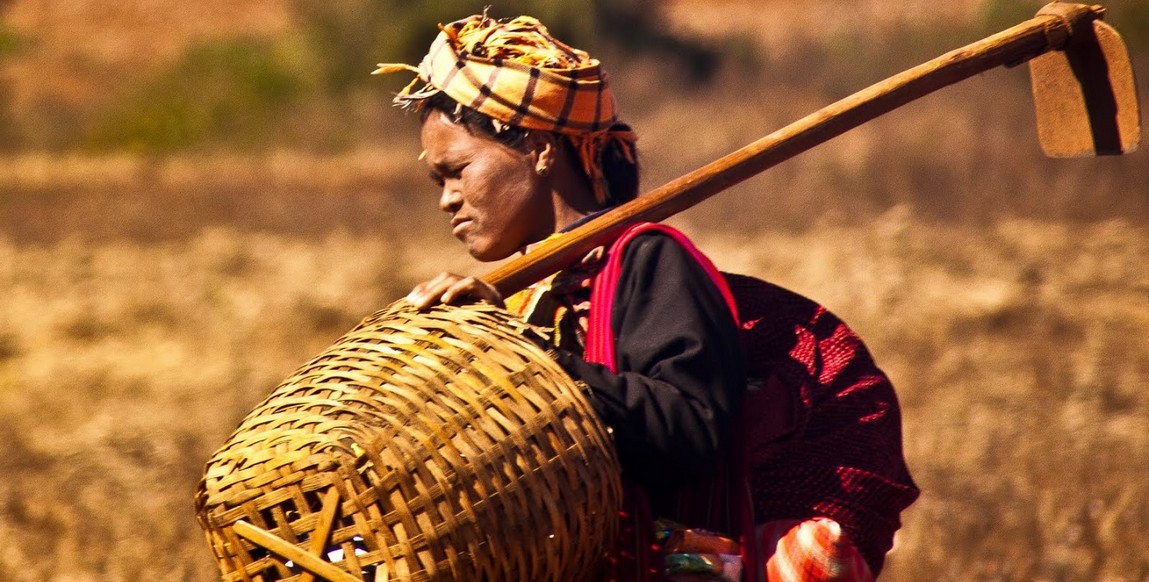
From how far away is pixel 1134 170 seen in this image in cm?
1116

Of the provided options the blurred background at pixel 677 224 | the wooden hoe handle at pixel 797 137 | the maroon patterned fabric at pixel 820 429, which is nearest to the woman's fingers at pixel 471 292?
the wooden hoe handle at pixel 797 137

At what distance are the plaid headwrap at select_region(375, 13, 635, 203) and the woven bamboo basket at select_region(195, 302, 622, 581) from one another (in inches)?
20.4

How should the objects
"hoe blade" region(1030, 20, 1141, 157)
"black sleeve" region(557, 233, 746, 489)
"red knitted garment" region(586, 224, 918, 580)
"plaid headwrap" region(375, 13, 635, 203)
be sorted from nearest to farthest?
"black sleeve" region(557, 233, 746, 489) < "red knitted garment" region(586, 224, 918, 580) < "plaid headwrap" region(375, 13, 635, 203) < "hoe blade" region(1030, 20, 1141, 157)

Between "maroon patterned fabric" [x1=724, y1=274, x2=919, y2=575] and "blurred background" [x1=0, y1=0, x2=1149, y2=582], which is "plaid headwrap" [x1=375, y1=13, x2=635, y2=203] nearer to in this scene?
"maroon patterned fabric" [x1=724, y1=274, x2=919, y2=575]

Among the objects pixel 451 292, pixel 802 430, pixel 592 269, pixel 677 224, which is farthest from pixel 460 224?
pixel 677 224

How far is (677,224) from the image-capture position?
1185cm

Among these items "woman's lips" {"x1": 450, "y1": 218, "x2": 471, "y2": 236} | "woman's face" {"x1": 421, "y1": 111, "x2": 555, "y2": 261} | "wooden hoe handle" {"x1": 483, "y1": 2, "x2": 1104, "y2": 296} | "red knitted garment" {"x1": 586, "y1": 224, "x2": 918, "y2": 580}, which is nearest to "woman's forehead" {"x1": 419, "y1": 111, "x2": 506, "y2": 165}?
"woman's face" {"x1": 421, "y1": 111, "x2": 555, "y2": 261}

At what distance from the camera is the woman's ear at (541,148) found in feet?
9.33

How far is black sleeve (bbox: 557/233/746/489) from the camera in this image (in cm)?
245

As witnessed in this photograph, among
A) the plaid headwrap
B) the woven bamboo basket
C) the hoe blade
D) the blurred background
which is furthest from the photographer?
the blurred background

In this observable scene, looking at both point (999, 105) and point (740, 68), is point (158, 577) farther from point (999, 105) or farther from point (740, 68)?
point (740, 68)

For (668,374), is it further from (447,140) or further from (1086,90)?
(1086,90)

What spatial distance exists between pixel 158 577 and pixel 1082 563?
A: 9.69 feet

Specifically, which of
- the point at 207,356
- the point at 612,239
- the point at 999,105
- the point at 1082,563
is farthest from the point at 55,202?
the point at 612,239
